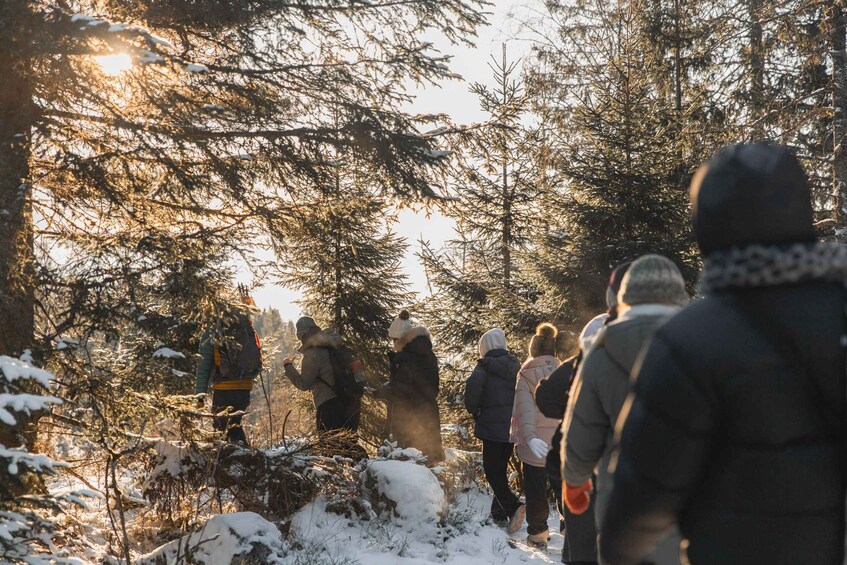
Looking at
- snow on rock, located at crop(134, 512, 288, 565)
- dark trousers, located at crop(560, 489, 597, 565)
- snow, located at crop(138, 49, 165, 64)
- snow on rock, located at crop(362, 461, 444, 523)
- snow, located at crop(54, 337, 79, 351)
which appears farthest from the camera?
snow on rock, located at crop(362, 461, 444, 523)

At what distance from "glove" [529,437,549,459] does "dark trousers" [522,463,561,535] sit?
505 mm

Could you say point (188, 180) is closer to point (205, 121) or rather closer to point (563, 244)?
point (205, 121)

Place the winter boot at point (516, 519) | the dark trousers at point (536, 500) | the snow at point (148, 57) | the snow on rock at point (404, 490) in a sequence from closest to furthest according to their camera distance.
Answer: the snow at point (148, 57) → the dark trousers at point (536, 500) → the snow on rock at point (404, 490) → the winter boot at point (516, 519)

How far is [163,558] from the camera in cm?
629

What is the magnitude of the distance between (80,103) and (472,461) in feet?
23.4

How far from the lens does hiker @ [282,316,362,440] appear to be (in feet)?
31.2

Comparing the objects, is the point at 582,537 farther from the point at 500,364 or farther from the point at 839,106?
the point at 839,106

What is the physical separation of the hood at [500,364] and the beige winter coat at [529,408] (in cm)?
94

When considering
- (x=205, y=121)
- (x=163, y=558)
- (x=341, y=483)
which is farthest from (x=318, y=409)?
(x=205, y=121)

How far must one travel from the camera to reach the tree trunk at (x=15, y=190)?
5391 mm

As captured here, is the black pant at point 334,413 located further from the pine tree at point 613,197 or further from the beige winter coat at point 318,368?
the pine tree at point 613,197

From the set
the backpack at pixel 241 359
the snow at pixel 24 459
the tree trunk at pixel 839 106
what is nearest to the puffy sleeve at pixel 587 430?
the snow at pixel 24 459

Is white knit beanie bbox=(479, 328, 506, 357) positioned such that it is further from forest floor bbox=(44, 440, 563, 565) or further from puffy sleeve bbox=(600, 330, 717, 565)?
puffy sleeve bbox=(600, 330, 717, 565)

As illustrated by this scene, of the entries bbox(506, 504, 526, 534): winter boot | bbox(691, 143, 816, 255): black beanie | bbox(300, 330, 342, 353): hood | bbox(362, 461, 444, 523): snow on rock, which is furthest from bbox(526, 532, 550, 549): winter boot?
bbox(691, 143, 816, 255): black beanie
